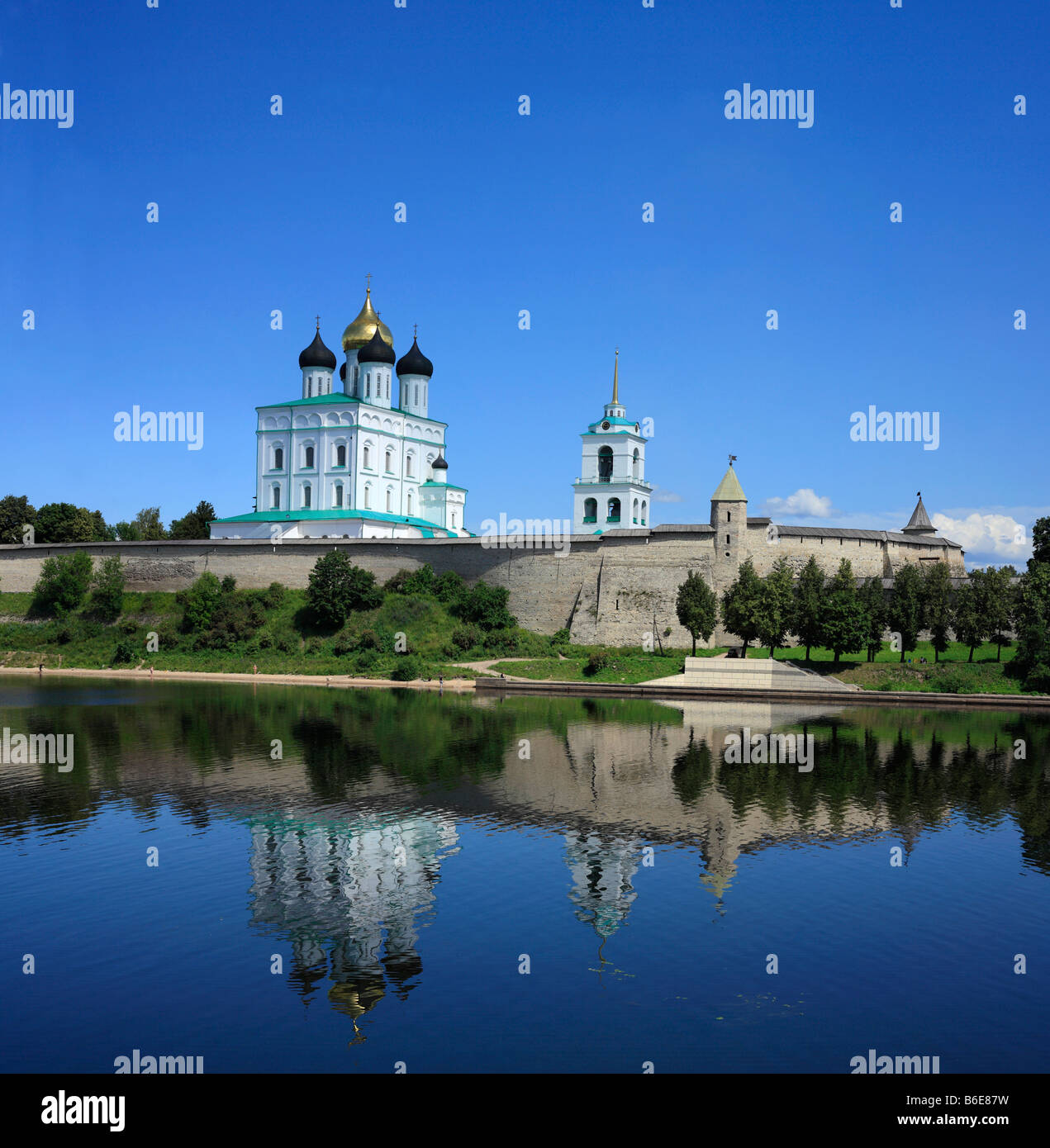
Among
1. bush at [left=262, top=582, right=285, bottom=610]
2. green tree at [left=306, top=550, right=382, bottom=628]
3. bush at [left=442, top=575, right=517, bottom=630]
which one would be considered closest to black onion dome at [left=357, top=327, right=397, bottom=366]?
bush at [left=262, top=582, right=285, bottom=610]

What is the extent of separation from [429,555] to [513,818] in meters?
28.5

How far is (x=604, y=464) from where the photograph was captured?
2071 inches

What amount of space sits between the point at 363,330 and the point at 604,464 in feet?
45.3

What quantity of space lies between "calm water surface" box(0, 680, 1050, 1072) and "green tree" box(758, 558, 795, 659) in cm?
1300

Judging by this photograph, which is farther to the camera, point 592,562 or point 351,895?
point 592,562

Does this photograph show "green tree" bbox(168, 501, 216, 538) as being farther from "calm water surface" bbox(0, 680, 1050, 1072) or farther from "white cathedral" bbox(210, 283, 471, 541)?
"calm water surface" bbox(0, 680, 1050, 1072)

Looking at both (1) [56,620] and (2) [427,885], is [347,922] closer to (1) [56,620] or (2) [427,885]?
(2) [427,885]

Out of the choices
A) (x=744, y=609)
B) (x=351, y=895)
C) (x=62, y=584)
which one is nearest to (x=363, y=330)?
(x=62, y=584)

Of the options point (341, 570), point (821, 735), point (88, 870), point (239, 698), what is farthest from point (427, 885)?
point (341, 570)

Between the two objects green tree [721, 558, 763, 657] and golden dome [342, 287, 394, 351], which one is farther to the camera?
golden dome [342, 287, 394, 351]

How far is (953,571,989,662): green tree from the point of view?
36062 mm

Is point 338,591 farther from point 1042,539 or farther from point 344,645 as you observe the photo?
point 1042,539

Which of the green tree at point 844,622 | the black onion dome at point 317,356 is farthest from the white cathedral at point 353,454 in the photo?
the green tree at point 844,622

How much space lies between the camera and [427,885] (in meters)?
12.9
